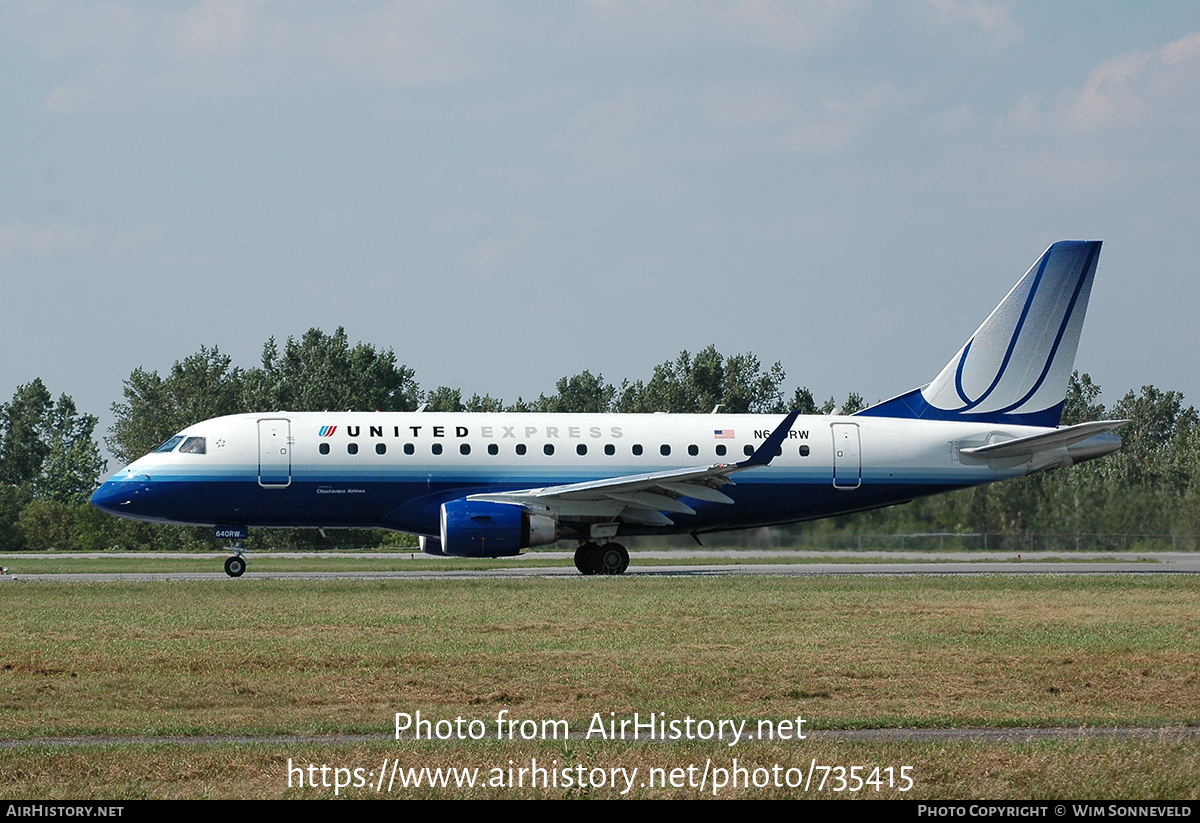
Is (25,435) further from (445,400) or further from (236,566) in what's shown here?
(236,566)

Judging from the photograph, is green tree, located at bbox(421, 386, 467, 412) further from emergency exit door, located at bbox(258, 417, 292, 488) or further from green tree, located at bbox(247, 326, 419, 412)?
emergency exit door, located at bbox(258, 417, 292, 488)

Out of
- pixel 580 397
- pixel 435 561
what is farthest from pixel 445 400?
pixel 435 561

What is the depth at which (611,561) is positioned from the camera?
33812 mm

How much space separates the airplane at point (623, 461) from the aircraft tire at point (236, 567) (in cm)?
5

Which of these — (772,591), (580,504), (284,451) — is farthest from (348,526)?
(772,591)

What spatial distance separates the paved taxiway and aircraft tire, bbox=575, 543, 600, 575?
1.15 ft

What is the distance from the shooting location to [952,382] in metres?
37.3

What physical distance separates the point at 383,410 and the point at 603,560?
1848 inches

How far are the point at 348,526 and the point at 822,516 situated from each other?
492 inches

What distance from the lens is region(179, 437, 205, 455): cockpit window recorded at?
108 ft

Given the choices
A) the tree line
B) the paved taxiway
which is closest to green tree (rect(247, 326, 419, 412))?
the tree line

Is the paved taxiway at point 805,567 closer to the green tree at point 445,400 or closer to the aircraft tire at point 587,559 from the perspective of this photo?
the aircraft tire at point 587,559

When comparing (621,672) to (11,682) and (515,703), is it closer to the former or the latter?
(515,703)
